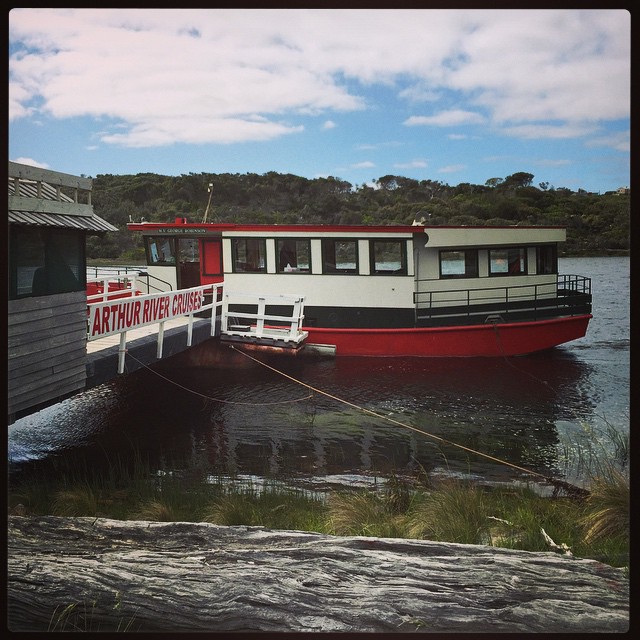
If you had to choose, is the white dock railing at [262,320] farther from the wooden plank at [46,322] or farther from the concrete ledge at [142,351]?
A: the wooden plank at [46,322]

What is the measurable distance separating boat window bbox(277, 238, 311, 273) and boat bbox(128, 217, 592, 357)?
0.01 meters

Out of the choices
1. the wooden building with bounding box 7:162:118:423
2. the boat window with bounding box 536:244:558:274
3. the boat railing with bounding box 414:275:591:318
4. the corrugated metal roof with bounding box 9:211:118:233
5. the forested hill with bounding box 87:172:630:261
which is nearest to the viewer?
the corrugated metal roof with bounding box 9:211:118:233

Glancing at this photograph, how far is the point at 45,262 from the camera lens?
4199mm

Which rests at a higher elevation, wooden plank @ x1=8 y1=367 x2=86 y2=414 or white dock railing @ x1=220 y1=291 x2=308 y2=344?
white dock railing @ x1=220 y1=291 x2=308 y2=344

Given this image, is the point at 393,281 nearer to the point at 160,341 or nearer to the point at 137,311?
the point at 160,341

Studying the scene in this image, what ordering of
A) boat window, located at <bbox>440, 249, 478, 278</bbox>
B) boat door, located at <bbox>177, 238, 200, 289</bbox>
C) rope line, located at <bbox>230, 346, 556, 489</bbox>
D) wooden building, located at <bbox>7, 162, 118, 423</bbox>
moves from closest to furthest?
wooden building, located at <bbox>7, 162, 118, 423</bbox> < rope line, located at <bbox>230, 346, 556, 489</bbox> < boat window, located at <bbox>440, 249, 478, 278</bbox> < boat door, located at <bbox>177, 238, 200, 289</bbox>

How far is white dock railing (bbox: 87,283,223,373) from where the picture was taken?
4.98 metres

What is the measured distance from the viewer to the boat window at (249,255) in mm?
7746

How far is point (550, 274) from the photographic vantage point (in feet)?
25.7

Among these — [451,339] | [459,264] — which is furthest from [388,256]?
[451,339]

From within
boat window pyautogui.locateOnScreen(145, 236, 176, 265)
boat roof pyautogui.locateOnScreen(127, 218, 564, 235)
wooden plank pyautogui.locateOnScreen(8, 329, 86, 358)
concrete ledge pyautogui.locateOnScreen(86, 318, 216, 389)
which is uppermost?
boat roof pyautogui.locateOnScreen(127, 218, 564, 235)

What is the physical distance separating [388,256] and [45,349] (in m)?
4.56

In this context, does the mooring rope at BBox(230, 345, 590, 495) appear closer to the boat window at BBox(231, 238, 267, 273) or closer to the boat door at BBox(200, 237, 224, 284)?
the boat window at BBox(231, 238, 267, 273)

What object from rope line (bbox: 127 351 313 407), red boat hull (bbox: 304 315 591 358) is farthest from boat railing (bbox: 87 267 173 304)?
red boat hull (bbox: 304 315 591 358)
